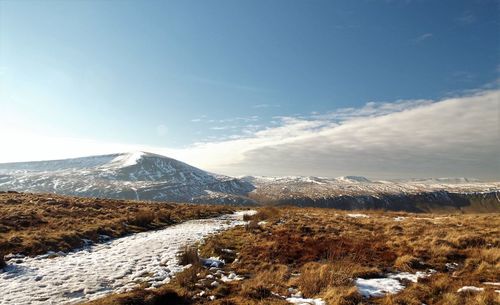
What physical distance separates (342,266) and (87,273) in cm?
1004

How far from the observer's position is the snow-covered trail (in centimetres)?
1015

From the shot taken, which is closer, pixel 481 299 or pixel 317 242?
pixel 481 299

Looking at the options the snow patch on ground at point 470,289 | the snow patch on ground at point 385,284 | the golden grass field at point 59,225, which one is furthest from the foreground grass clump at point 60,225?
the snow patch on ground at point 470,289

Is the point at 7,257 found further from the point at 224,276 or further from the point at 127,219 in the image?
the point at 127,219

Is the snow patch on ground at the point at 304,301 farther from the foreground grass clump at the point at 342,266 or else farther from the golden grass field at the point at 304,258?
the golden grass field at the point at 304,258

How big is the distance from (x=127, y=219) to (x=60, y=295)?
53.6 ft

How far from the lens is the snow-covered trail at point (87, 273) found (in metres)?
10.1

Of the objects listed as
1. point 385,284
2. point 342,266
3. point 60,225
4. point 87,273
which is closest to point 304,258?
point 342,266

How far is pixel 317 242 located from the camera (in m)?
17.8

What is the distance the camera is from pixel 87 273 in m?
12.5

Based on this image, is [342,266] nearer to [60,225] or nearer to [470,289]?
[470,289]

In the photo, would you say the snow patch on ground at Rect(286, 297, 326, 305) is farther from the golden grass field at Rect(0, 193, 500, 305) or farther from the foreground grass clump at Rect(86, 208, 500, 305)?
the golden grass field at Rect(0, 193, 500, 305)

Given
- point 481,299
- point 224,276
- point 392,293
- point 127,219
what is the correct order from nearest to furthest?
point 481,299 → point 392,293 → point 224,276 → point 127,219

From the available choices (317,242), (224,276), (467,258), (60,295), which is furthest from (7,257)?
(467,258)
